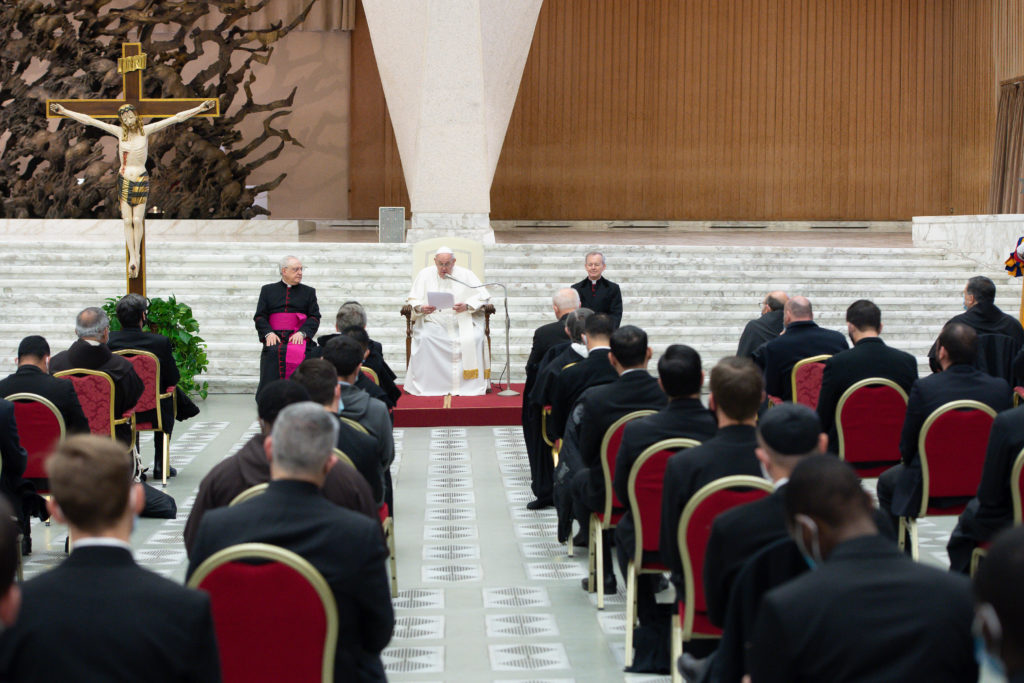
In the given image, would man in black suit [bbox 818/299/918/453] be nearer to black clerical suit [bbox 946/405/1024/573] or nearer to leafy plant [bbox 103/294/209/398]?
black clerical suit [bbox 946/405/1024/573]

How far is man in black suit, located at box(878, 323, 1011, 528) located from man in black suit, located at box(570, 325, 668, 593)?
1035 mm

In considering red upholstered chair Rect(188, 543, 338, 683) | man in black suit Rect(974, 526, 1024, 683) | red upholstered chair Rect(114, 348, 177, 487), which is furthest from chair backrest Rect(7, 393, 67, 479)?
man in black suit Rect(974, 526, 1024, 683)

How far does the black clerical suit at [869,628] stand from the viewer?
1908mm

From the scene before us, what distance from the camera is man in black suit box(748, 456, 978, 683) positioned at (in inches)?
75.1

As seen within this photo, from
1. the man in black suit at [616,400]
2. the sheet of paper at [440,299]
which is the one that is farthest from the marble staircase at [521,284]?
the man in black suit at [616,400]

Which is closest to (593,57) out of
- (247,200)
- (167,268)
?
(247,200)

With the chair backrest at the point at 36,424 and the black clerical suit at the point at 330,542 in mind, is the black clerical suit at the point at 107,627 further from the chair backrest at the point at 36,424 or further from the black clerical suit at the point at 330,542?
the chair backrest at the point at 36,424

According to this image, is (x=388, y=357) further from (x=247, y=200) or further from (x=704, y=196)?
(x=704, y=196)

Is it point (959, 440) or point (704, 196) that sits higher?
point (704, 196)

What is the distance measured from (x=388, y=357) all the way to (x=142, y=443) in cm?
344

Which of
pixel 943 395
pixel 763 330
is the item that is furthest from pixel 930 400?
pixel 763 330

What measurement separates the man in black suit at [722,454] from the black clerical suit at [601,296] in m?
6.21

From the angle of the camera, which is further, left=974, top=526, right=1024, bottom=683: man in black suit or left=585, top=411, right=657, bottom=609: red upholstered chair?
left=585, top=411, right=657, bottom=609: red upholstered chair

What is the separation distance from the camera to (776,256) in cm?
1355
